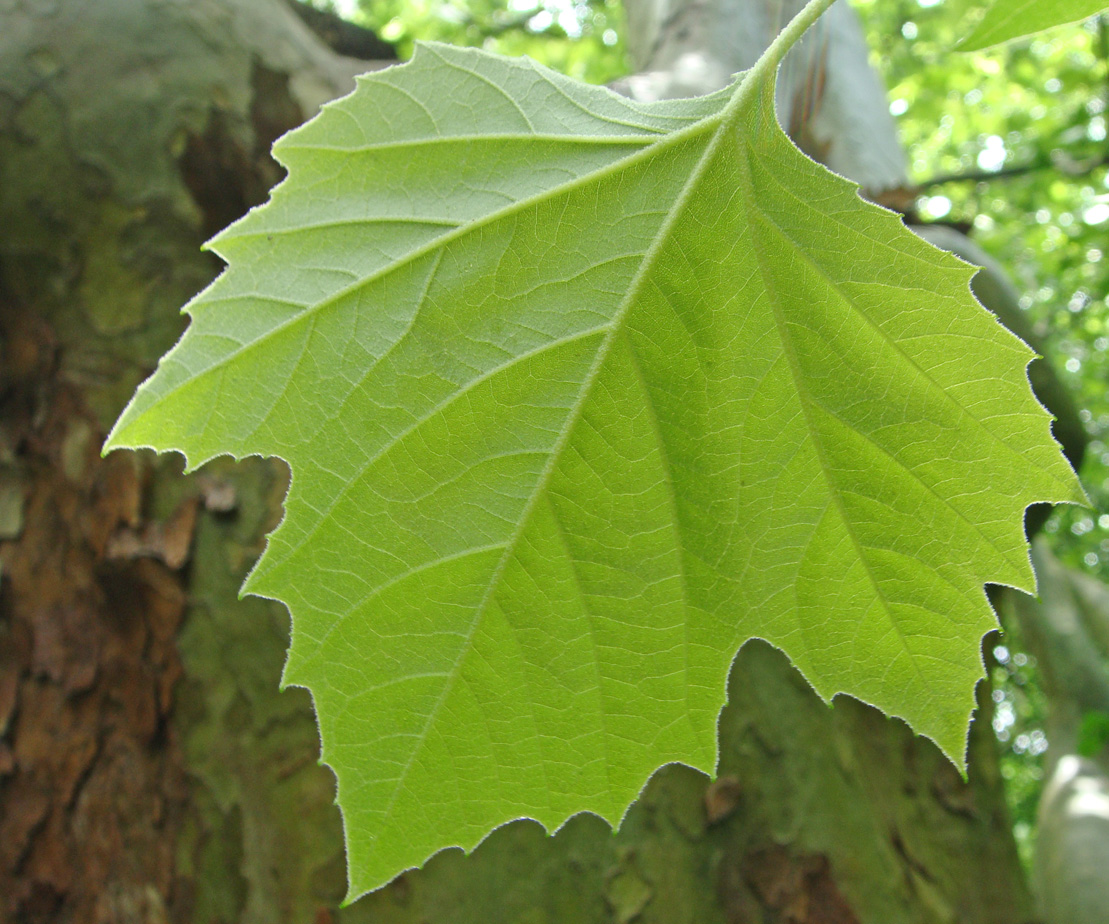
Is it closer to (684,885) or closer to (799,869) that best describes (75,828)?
(684,885)

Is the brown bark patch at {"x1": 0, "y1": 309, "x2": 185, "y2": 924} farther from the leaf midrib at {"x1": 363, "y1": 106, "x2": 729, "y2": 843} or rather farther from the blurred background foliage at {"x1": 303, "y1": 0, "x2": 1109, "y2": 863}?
the blurred background foliage at {"x1": 303, "y1": 0, "x2": 1109, "y2": 863}

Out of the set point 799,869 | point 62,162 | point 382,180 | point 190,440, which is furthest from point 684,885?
point 62,162

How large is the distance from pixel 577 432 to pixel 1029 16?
1.96 feet

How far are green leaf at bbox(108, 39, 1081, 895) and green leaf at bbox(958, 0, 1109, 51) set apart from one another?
20cm

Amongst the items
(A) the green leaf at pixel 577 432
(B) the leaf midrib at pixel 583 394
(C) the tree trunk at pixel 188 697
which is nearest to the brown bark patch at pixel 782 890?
(C) the tree trunk at pixel 188 697

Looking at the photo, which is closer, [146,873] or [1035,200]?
[146,873]

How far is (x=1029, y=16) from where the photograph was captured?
0.70 meters

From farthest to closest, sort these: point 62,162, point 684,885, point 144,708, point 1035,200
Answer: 1. point 1035,200
2. point 62,162
3. point 144,708
4. point 684,885

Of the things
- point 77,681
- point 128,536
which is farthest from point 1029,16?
point 77,681

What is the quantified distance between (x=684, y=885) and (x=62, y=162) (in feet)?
6.26

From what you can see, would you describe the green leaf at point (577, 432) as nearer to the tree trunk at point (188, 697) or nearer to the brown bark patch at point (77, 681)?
the tree trunk at point (188, 697)

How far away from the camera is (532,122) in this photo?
808 millimetres

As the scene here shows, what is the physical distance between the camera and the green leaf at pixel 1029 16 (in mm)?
689

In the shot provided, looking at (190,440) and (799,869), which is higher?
(190,440)
